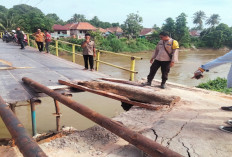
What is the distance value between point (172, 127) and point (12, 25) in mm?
31225

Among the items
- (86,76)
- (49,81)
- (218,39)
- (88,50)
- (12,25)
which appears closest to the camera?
(49,81)

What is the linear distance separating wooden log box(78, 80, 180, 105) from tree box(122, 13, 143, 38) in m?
42.7

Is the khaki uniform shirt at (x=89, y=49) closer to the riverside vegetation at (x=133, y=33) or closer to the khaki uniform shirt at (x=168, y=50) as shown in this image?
the khaki uniform shirt at (x=168, y=50)

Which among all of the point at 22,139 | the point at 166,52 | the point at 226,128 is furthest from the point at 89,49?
the point at 22,139

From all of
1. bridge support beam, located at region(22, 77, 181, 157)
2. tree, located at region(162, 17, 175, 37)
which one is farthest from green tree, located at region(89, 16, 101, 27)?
bridge support beam, located at region(22, 77, 181, 157)

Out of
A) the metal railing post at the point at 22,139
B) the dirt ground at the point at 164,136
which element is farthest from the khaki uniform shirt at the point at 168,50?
the metal railing post at the point at 22,139

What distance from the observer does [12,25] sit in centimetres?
2831

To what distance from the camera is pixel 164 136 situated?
8.21 ft

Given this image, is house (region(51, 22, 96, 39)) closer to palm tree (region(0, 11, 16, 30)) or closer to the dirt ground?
palm tree (region(0, 11, 16, 30))

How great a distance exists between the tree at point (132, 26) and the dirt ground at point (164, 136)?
43723 millimetres

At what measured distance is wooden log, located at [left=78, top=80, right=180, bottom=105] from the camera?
365cm

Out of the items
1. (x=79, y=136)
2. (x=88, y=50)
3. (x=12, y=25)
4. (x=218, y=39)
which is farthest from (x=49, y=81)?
(x=218, y=39)

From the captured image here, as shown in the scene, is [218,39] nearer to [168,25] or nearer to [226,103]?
[168,25]

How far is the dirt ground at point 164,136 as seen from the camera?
2.24m
